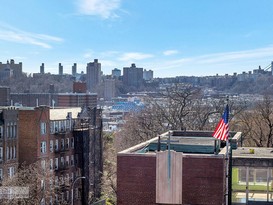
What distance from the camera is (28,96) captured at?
13488cm

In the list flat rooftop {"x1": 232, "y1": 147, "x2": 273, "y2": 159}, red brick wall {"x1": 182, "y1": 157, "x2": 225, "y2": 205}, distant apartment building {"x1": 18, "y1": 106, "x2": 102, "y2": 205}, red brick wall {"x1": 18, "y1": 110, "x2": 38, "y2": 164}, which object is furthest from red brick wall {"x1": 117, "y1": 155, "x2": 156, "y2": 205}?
red brick wall {"x1": 18, "y1": 110, "x2": 38, "y2": 164}

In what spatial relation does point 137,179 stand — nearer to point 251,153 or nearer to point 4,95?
point 251,153

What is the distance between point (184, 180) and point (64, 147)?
32173 mm

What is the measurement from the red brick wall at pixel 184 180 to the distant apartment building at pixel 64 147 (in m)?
18.6

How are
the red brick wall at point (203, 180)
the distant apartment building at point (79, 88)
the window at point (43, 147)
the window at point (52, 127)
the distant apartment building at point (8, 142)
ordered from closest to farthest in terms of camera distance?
the red brick wall at point (203, 180) < the distant apartment building at point (8, 142) < the window at point (43, 147) < the window at point (52, 127) < the distant apartment building at point (79, 88)

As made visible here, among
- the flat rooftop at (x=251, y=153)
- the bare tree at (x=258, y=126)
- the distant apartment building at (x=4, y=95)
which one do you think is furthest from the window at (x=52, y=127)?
the flat rooftop at (x=251, y=153)

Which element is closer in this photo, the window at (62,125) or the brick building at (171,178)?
the brick building at (171,178)

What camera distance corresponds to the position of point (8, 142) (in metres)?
47.0

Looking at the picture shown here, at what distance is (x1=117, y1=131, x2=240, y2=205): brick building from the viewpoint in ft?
82.2

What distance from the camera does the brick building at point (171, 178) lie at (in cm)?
2506

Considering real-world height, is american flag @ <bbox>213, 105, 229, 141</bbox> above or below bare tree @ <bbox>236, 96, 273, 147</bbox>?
above

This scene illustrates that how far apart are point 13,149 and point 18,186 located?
844cm

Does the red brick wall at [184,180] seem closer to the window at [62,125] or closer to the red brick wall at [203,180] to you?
the red brick wall at [203,180]

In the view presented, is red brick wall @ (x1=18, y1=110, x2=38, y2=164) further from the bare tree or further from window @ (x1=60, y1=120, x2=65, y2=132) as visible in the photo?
the bare tree
